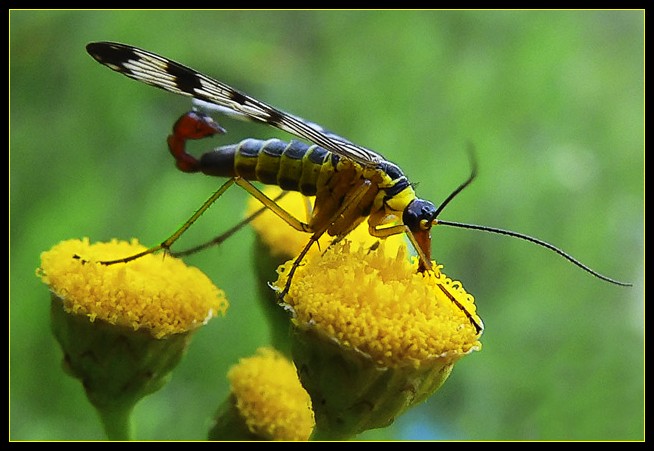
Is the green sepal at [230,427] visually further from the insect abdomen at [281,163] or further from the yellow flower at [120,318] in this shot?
the insect abdomen at [281,163]

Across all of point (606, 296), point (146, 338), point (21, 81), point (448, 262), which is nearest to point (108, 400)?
point (146, 338)

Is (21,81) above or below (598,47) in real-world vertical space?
→ below

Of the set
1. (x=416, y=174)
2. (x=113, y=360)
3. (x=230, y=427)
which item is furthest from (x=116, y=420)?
(x=416, y=174)

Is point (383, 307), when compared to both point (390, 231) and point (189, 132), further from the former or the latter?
point (189, 132)

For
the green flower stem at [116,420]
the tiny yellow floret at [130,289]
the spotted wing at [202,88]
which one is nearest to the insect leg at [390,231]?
the spotted wing at [202,88]

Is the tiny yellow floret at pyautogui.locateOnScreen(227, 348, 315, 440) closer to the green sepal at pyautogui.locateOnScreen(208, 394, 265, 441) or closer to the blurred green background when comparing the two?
the green sepal at pyautogui.locateOnScreen(208, 394, 265, 441)

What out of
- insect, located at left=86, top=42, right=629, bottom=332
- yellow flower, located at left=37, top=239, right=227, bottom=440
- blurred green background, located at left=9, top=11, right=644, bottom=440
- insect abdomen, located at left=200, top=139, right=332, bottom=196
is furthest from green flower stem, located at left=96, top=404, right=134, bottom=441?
blurred green background, located at left=9, top=11, right=644, bottom=440

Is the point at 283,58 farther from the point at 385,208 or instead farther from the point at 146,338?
the point at 146,338
